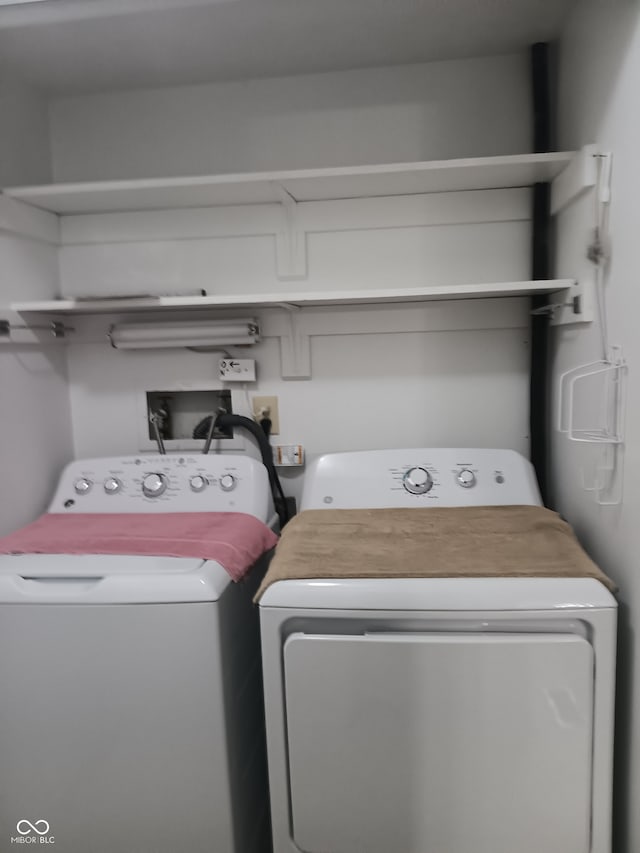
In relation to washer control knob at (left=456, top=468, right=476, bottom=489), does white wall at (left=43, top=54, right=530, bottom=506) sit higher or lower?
higher

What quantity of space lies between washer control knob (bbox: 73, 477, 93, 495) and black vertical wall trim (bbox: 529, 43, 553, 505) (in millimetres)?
1435

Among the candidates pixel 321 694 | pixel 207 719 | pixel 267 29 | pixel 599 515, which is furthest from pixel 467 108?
pixel 207 719

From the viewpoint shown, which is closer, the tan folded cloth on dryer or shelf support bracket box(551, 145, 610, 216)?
the tan folded cloth on dryer

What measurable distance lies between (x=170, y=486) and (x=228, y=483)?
184 millimetres

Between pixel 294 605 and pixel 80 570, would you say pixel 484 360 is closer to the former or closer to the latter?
pixel 294 605

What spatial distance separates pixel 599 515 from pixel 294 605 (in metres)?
0.80

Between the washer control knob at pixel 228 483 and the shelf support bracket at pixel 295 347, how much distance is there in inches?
17.7

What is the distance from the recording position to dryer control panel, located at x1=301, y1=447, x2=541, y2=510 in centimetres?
178

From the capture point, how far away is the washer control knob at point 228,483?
185 centimetres

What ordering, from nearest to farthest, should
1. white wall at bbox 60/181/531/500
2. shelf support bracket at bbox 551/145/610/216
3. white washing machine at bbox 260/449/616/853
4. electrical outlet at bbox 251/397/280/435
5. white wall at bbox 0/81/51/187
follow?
white washing machine at bbox 260/449/616/853 → shelf support bracket at bbox 551/145/610/216 → white wall at bbox 0/81/51/187 → white wall at bbox 60/181/531/500 → electrical outlet at bbox 251/397/280/435

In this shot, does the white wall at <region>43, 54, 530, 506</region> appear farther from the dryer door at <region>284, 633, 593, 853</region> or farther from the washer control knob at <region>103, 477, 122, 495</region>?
the dryer door at <region>284, 633, 593, 853</region>

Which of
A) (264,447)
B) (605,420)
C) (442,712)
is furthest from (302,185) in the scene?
(442,712)

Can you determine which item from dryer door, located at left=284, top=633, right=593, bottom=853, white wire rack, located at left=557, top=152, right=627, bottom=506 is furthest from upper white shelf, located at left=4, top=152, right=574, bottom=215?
dryer door, located at left=284, top=633, right=593, bottom=853

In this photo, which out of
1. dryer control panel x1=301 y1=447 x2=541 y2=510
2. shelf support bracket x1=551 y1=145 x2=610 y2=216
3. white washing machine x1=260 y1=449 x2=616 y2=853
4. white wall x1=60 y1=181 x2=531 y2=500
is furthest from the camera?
white wall x1=60 y1=181 x2=531 y2=500
